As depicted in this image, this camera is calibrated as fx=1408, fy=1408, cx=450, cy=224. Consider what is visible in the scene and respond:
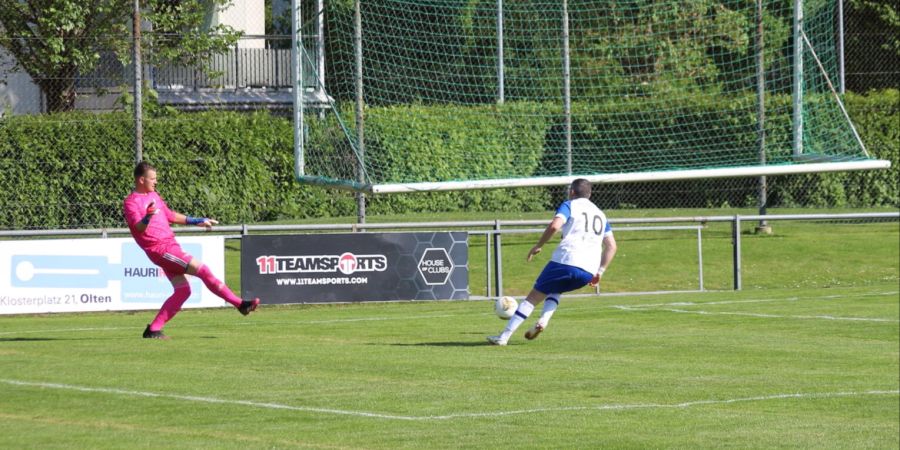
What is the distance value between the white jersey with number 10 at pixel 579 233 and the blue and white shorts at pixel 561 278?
52 mm

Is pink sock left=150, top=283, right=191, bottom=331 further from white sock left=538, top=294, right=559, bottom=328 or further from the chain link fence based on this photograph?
the chain link fence

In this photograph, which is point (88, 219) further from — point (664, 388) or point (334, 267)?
point (664, 388)

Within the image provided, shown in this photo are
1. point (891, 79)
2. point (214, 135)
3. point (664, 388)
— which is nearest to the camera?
point (664, 388)

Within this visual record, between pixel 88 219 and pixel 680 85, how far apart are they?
A: 1148 cm

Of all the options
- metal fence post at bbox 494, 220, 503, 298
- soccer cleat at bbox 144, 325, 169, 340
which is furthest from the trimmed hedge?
soccer cleat at bbox 144, 325, 169, 340

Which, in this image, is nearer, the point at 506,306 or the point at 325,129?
the point at 506,306

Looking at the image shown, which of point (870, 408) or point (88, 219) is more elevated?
point (88, 219)

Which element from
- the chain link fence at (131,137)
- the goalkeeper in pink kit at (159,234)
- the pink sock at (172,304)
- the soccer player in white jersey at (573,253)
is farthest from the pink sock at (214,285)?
the chain link fence at (131,137)

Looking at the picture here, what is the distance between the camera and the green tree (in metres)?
23.8

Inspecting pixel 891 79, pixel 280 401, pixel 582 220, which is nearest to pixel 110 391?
pixel 280 401

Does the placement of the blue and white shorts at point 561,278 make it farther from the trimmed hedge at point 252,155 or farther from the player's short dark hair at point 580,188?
the trimmed hedge at point 252,155

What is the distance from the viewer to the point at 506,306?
52.6 feet

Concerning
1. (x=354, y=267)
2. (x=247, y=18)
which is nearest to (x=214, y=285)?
(x=354, y=267)

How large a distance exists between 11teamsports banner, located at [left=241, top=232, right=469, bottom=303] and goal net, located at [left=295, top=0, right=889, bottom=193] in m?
1.09
